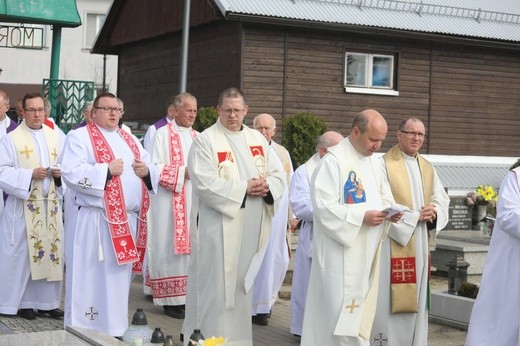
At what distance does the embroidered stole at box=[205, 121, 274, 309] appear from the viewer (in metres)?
8.19

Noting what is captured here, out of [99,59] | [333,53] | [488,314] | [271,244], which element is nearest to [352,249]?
[488,314]

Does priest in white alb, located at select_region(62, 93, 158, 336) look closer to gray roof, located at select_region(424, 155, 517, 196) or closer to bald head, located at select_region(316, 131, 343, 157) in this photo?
bald head, located at select_region(316, 131, 343, 157)

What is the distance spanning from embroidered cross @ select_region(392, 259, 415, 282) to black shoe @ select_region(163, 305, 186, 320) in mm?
2868

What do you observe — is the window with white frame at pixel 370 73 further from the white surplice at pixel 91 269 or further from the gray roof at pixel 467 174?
the white surplice at pixel 91 269

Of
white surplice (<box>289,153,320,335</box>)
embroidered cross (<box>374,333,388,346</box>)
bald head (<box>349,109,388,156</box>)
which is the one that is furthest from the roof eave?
bald head (<box>349,109,388,156</box>)

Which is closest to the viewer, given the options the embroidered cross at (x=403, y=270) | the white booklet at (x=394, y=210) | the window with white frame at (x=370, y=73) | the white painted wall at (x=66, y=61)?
the white booklet at (x=394, y=210)

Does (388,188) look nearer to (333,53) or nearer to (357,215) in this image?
(357,215)

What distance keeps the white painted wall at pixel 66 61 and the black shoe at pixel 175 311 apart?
31.5 meters

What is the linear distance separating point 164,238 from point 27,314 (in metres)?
1.50

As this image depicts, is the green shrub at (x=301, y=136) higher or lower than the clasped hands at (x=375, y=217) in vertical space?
higher

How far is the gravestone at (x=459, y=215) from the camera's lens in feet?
45.8

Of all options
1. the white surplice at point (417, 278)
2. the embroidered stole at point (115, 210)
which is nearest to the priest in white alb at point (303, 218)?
the white surplice at point (417, 278)

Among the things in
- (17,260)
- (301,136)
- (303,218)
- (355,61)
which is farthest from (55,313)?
(355,61)

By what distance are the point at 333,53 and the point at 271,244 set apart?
11610 millimetres
